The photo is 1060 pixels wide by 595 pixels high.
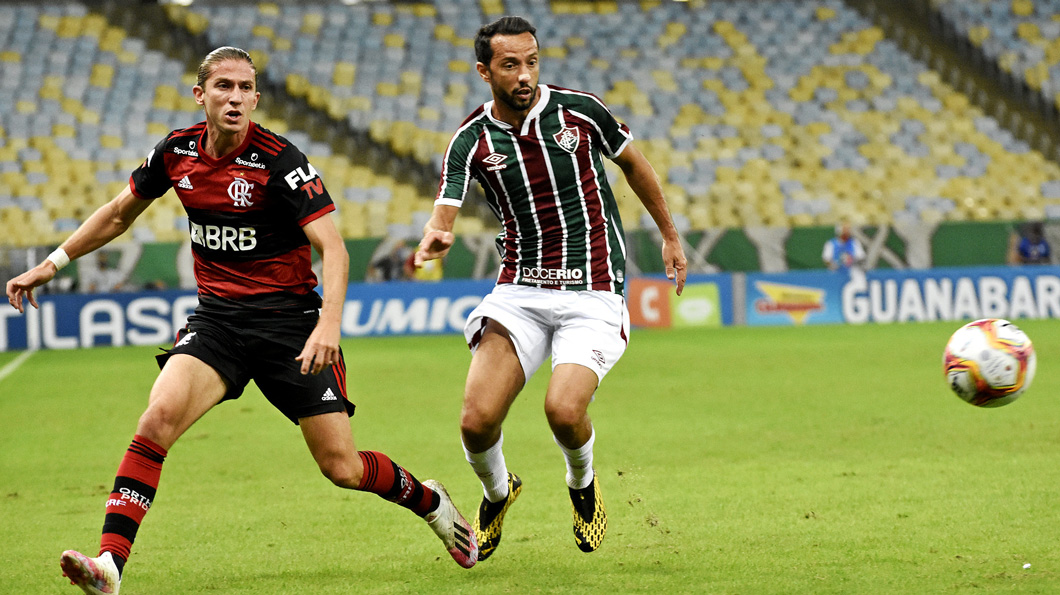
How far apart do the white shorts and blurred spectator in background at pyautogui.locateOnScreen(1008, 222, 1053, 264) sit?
57.7ft

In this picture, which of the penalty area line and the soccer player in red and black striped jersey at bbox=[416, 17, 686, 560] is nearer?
the soccer player in red and black striped jersey at bbox=[416, 17, 686, 560]

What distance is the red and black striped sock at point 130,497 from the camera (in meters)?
4.51

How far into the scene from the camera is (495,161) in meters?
5.53

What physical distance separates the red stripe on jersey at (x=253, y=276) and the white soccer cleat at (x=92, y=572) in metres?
1.24

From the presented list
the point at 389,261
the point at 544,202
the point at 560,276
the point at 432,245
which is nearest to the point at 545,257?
the point at 560,276

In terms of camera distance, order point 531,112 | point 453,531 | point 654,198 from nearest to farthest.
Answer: point 453,531
point 531,112
point 654,198

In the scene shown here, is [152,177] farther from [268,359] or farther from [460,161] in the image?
[460,161]

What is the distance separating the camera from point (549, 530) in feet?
20.1

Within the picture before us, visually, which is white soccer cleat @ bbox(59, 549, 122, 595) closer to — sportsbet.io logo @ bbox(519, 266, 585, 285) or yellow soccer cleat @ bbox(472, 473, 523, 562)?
yellow soccer cleat @ bbox(472, 473, 523, 562)

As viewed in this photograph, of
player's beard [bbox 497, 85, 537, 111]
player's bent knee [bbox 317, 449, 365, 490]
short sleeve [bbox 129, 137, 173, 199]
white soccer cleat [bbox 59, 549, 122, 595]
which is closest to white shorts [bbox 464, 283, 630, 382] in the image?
player's beard [bbox 497, 85, 537, 111]

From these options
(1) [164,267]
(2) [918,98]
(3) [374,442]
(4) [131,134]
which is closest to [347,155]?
(4) [131,134]

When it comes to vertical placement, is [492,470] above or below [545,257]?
below

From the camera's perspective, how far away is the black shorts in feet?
16.4

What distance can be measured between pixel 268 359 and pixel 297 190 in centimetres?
74
